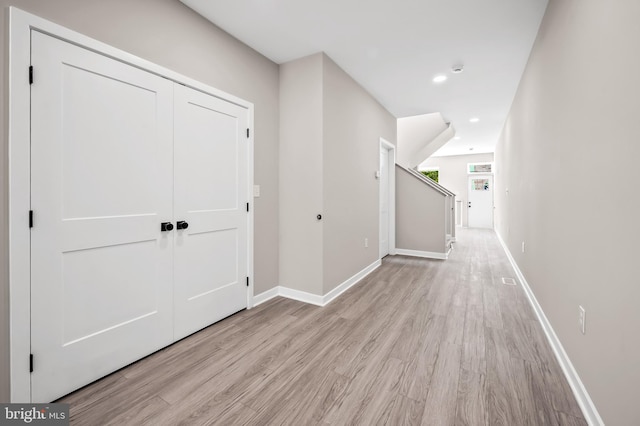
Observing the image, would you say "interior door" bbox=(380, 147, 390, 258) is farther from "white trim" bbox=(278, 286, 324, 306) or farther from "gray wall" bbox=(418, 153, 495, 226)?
"gray wall" bbox=(418, 153, 495, 226)

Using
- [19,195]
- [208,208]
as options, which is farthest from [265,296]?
[19,195]

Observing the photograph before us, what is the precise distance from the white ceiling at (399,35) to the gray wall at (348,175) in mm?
304

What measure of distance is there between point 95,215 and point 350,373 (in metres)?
1.90

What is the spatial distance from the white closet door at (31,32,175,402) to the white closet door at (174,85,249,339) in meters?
0.11

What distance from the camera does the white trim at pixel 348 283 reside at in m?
3.09

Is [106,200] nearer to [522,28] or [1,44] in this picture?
[1,44]

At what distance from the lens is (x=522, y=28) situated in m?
2.59

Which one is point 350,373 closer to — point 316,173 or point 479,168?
point 316,173

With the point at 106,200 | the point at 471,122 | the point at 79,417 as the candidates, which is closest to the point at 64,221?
the point at 106,200

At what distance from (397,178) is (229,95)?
3777 mm

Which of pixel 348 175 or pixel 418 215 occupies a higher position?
pixel 348 175

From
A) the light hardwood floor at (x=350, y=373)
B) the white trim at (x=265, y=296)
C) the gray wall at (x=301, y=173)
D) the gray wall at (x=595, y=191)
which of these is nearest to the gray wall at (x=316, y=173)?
the gray wall at (x=301, y=173)

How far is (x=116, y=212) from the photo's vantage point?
6.07 ft

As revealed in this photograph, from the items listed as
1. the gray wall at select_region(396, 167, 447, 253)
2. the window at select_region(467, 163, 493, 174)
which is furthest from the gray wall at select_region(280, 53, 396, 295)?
the window at select_region(467, 163, 493, 174)
